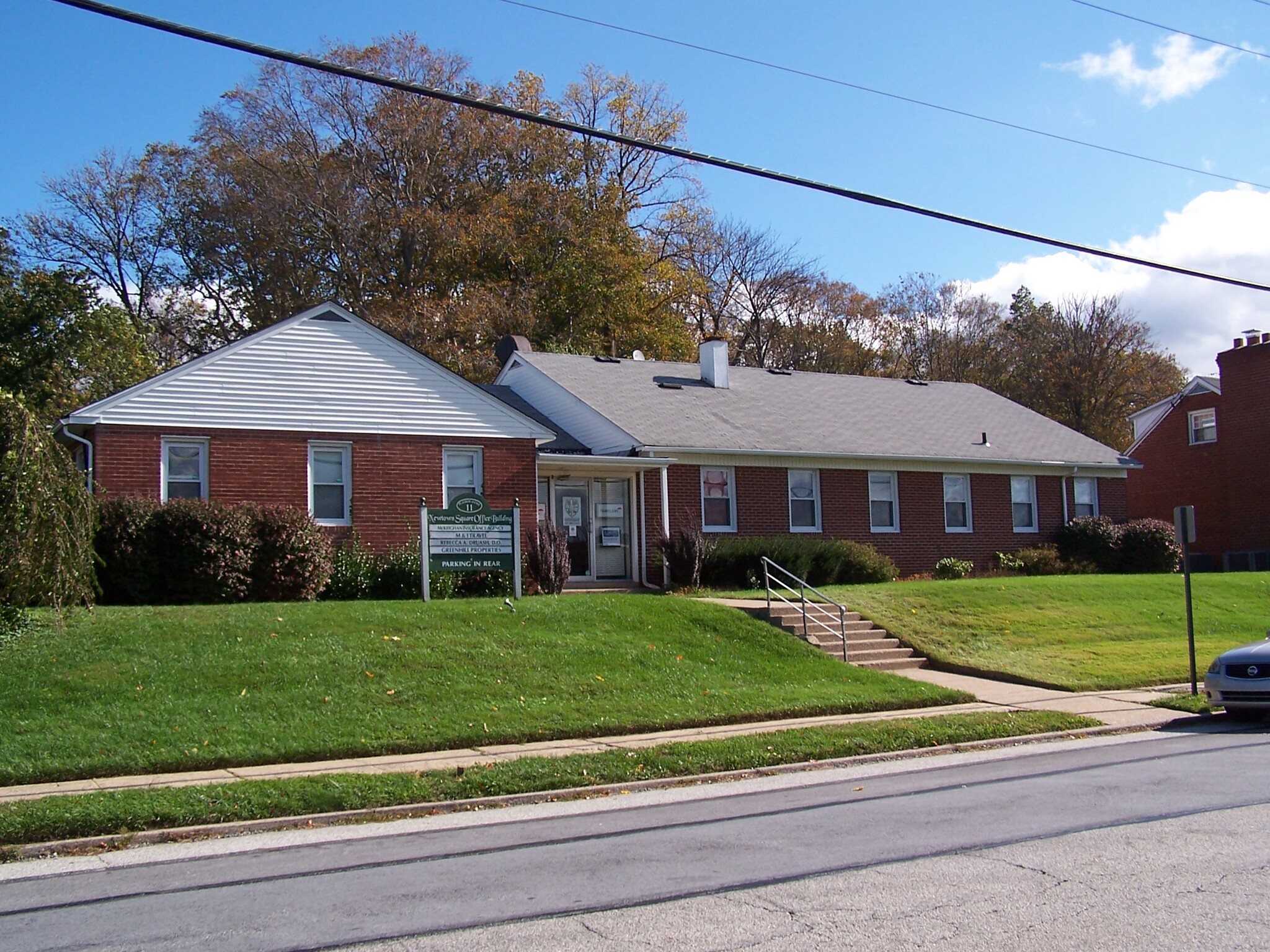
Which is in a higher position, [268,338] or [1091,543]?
[268,338]

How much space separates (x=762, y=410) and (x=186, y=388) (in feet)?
47.1

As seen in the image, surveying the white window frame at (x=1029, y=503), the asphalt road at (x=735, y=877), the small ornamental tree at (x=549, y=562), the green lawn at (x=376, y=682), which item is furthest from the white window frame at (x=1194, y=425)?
the asphalt road at (x=735, y=877)

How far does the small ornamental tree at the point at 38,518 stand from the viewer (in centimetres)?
1266

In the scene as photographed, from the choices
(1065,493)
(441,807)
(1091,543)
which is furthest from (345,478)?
(1065,493)

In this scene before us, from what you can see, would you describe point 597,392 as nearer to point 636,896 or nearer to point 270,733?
point 270,733

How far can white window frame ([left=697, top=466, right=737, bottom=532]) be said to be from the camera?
87.0 feet

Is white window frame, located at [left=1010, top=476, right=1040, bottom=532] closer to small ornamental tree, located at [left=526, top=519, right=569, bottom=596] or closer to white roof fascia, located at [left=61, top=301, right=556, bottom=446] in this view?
white roof fascia, located at [left=61, top=301, right=556, bottom=446]

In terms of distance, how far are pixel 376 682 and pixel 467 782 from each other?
135 inches

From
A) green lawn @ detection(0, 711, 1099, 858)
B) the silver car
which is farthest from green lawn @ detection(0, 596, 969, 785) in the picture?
the silver car

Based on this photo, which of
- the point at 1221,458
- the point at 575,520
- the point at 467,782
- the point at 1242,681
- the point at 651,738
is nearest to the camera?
the point at 467,782

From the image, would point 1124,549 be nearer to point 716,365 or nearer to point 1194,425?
point 716,365

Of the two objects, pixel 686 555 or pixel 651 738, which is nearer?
pixel 651 738

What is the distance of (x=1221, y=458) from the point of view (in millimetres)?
39719

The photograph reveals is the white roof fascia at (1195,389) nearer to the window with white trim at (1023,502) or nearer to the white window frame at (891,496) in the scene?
the window with white trim at (1023,502)
